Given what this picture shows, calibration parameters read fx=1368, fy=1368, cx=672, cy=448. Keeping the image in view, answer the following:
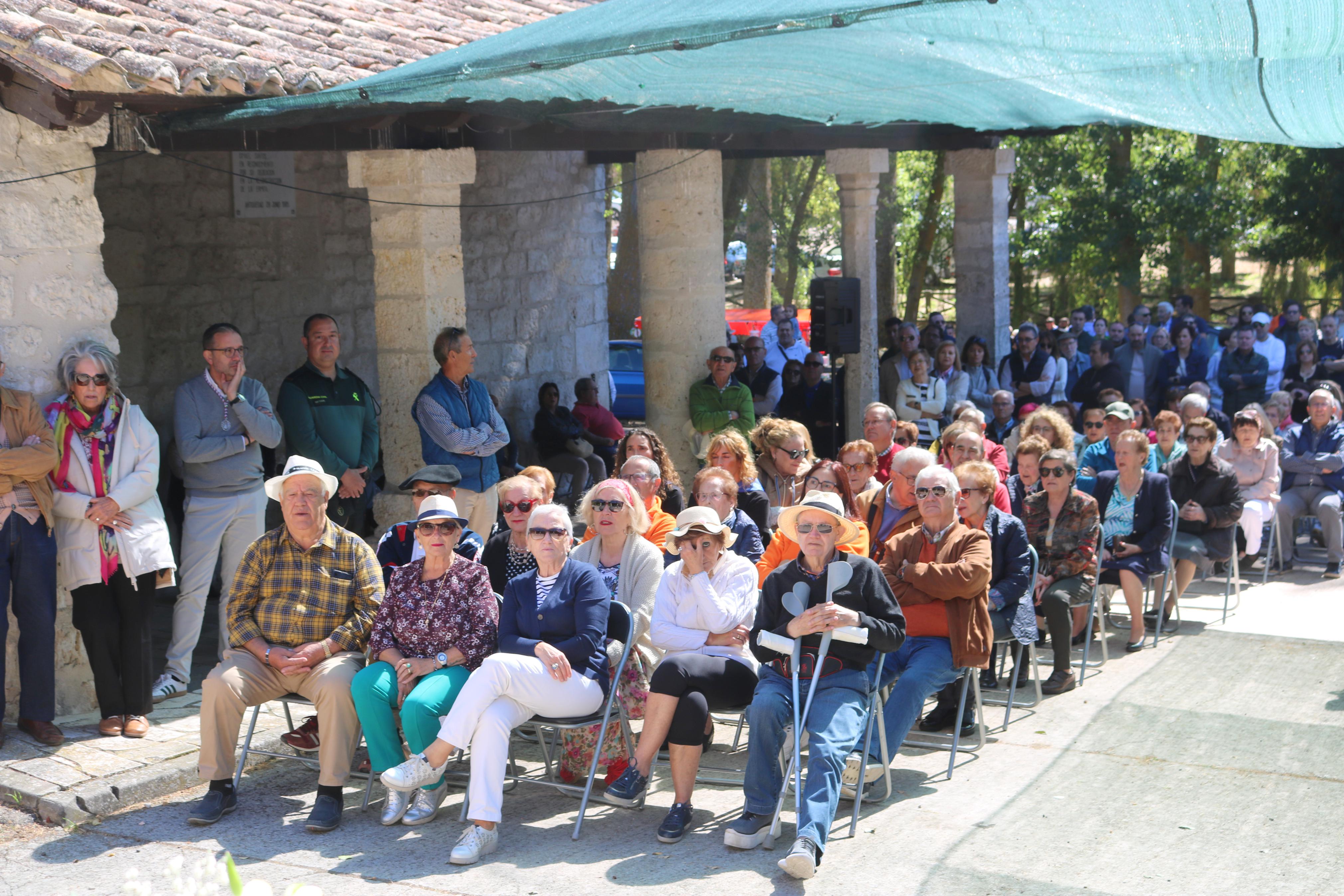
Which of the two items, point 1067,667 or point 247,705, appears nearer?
point 247,705

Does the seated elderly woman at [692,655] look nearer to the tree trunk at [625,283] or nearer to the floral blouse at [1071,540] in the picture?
the floral blouse at [1071,540]

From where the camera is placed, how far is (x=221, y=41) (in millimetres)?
6719

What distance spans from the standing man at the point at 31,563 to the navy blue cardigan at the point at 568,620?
210 cm

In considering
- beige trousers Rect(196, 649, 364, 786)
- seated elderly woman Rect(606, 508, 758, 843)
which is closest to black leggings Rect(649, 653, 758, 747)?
seated elderly woman Rect(606, 508, 758, 843)

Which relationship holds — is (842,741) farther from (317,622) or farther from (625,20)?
(625,20)

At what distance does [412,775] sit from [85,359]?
243 centimetres

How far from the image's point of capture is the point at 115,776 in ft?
17.6

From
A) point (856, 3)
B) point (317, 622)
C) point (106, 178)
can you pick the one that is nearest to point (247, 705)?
point (317, 622)

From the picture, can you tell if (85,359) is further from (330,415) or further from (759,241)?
(759,241)

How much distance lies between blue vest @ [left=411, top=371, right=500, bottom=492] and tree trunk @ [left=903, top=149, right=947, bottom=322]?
13.8 meters

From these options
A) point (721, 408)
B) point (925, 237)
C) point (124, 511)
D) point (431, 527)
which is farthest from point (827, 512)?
point (925, 237)

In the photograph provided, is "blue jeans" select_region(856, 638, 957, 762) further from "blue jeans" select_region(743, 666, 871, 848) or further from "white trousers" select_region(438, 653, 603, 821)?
"white trousers" select_region(438, 653, 603, 821)

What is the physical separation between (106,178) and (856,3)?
515 cm

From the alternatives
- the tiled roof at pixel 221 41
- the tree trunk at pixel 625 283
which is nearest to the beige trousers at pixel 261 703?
the tiled roof at pixel 221 41
